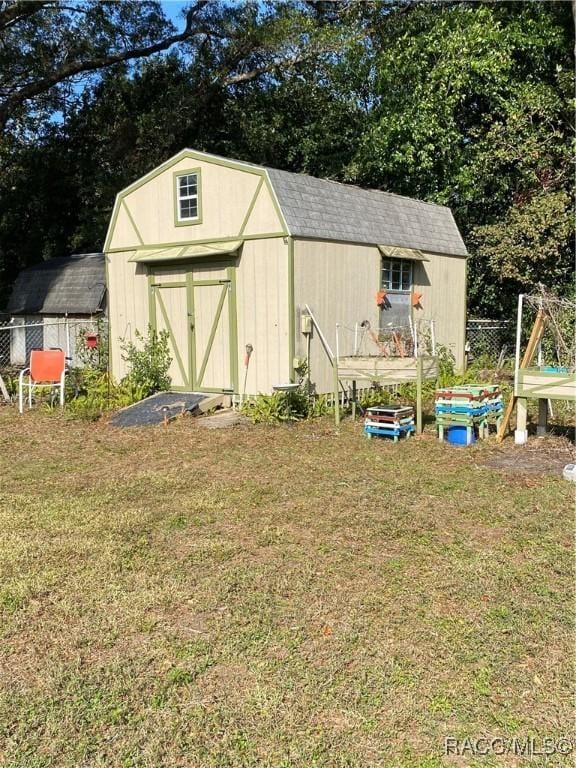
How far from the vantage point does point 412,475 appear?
6.29 meters

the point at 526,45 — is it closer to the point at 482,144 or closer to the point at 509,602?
the point at 482,144

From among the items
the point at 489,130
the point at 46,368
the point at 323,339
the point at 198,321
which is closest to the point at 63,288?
the point at 46,368

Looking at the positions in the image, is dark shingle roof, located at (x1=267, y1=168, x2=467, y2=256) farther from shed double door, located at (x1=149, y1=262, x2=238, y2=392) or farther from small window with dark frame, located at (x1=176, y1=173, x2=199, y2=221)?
small window with dark frame, located at (x1=176, y1=173, x2=199, y2=221)

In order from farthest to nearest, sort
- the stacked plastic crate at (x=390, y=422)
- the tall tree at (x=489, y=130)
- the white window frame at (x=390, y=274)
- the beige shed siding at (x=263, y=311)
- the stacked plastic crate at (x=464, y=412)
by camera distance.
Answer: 1. the tall tree at (x=489, y=130)
2. the white window frame at (x=390, y=274)
3. the beige shed siding at (x=263, y=311)
4. the stacked plastic crate at (x=390, y=422)
5. the stacked plastic crate at (x=464, y=412)

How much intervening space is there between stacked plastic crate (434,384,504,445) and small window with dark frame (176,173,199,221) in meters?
4.93

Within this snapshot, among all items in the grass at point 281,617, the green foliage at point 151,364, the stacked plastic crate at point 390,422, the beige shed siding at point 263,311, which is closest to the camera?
the grass at point 281,617

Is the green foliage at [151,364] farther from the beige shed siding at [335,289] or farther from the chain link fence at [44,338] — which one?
the beige shed siding at [335,289]

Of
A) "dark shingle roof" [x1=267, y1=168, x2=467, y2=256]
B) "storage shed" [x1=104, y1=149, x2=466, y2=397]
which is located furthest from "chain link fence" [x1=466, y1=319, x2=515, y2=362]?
"storage shed" [x1=104, y1=149, x2=466, y2=397]

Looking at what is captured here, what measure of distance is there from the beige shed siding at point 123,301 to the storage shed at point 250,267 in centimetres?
2

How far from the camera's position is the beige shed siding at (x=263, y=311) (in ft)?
30.6

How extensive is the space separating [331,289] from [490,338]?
7.42 metres

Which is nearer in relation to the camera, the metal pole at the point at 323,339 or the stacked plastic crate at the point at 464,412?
the stacked plastic crate at the point at 464,412

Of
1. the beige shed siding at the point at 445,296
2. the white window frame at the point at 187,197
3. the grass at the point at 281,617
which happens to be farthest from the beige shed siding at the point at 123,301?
the grass at the point at 281,617

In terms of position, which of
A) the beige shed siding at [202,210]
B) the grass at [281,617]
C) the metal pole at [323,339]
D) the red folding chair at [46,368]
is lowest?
the grass at [281,617]
